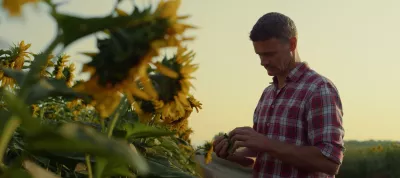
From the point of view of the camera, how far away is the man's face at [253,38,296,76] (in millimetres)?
2111

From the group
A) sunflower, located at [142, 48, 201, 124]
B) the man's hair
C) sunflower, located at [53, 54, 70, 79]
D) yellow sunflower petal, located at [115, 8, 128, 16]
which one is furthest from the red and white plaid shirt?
yellow sunflower petal, located at [115, 8, 128, 16]

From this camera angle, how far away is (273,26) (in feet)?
6.99

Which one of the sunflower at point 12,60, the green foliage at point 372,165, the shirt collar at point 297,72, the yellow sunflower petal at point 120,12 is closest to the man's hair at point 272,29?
the shirt collar at point 297,72

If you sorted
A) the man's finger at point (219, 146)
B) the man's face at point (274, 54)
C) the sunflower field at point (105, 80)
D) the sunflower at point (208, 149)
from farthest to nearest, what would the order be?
1. the man's face at point (274, 54)
2. the man's finger at point (219, 146)
3. the sunflower at point (208, 149)
4. the sunflower field at point (105, 80)

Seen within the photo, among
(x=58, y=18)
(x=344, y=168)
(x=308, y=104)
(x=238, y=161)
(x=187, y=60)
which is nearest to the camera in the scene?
(x=58, y=18)

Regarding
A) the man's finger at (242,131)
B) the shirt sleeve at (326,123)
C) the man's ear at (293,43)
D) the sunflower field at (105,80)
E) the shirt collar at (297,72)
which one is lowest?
the sunflower field at (105,80)

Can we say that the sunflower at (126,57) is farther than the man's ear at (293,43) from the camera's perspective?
No

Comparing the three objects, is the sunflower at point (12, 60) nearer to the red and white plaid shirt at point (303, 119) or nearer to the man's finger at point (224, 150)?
the man's finger at point (224, 150)

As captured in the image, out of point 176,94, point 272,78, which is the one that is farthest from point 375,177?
point 176,94

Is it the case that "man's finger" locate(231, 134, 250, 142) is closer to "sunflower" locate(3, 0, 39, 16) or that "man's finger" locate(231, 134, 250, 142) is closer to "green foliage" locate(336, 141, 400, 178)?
"sunflower" locate(3, 0, 39, 16)

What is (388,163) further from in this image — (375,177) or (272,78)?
(272,78)

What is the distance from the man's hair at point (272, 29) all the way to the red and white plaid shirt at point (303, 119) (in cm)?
12

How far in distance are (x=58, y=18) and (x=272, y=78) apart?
188cm

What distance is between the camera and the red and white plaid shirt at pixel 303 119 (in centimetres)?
197
